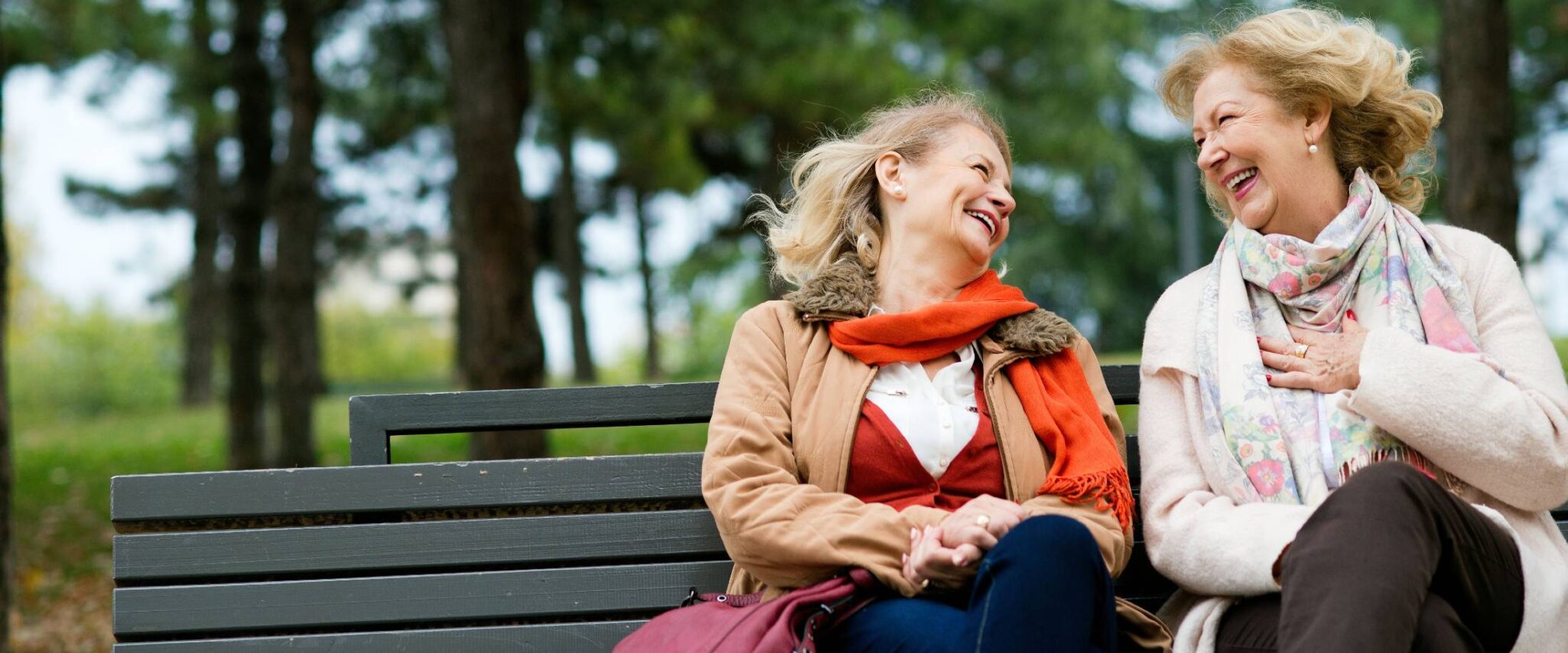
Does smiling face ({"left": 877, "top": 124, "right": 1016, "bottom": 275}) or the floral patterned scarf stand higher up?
smiling face ({"left": 877, "top": 124, "right": 1016, "bottom": 275})

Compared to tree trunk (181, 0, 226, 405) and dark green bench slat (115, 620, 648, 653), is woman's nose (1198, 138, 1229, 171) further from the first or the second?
tree trunk (181, 0, 226, 405)

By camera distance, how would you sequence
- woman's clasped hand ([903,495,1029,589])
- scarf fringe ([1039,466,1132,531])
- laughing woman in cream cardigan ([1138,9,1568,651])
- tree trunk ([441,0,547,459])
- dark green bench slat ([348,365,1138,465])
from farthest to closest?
tree trunk ([441,0,547,459]) → dark green bench slat ([348,365,1138,465]) → scarf fringe ([1039,466,1132,531]) → woman's clasped hand ([903,495,1029,589]) → laughing woman in cream cardigan ([1138,9,1568,651])

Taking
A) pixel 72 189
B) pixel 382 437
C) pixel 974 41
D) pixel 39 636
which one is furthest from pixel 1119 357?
pixel 72 189

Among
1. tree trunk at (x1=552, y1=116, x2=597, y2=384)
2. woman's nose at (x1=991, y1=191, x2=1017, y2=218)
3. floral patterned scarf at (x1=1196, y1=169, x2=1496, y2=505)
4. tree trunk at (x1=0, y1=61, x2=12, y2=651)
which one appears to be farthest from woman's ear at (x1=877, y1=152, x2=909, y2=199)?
tree trunk at (x1=552, y1=116, x2=597, y2=384)

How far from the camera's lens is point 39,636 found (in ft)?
22.2

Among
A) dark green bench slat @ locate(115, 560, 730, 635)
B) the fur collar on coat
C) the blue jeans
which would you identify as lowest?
dark green bench slat @ locate(115, 560, 730, 635)

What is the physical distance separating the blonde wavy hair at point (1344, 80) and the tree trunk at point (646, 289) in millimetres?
14828

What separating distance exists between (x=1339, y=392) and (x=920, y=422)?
85cm

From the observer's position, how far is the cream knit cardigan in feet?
8.97

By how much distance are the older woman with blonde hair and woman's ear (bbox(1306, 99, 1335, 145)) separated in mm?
676

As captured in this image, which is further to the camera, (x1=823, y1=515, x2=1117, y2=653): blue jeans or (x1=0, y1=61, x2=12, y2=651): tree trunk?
(x1=0, y1=61, x2=12, y2=651): tree trunk

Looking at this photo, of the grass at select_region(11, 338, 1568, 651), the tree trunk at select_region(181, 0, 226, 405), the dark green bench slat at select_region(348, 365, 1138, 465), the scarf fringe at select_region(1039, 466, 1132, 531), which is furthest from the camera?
the tree trunk at select_region(181, 0, 226, 405)

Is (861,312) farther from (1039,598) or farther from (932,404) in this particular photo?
(1039,598)

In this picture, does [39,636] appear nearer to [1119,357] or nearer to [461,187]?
[461,187]
